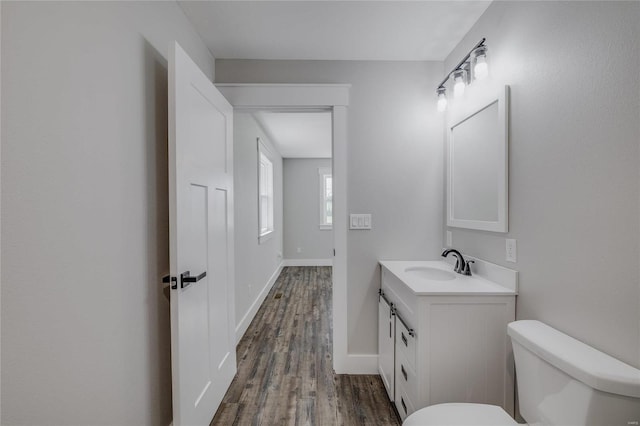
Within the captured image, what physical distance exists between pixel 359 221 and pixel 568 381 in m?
1.39

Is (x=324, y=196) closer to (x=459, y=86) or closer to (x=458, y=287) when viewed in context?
(x=459, y=86)

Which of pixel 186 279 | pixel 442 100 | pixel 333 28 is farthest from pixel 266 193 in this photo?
pixel 186 279

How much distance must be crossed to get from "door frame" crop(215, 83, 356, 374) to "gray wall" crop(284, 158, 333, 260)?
394cm

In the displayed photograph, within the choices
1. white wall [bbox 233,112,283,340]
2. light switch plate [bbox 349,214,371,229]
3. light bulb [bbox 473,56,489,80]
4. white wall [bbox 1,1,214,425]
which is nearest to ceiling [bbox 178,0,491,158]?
light bulb [bbox 473,56,489,80]

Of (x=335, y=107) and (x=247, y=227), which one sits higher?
(x=335, y=107)

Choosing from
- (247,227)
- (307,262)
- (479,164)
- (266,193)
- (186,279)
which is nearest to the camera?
(186,279)

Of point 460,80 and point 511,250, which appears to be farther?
point 460,80

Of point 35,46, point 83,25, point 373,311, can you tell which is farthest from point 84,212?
point 373,311

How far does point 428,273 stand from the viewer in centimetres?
185

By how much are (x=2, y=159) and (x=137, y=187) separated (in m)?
0.50

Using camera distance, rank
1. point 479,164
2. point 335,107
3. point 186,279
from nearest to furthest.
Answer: point 186,279 < point 479,164 < point 335,107

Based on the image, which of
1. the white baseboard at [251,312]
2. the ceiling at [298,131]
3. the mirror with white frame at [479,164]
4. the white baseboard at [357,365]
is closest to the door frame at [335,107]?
the white baseboard at [357,365]

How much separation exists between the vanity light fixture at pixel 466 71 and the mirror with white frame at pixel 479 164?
0.12 metres

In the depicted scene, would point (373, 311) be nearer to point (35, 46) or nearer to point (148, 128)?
point (148, 128)
